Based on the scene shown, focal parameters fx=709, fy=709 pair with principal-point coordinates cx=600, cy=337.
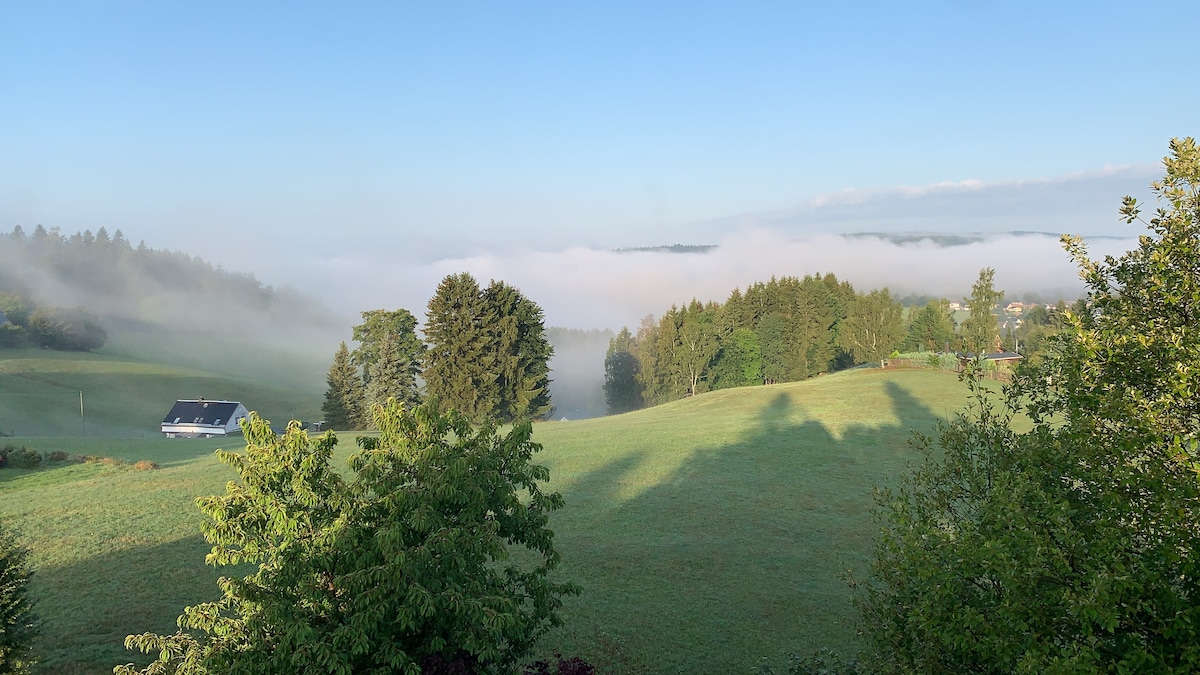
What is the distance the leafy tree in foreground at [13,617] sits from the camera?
37.3 ft

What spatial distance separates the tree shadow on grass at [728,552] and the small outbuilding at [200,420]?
210ft

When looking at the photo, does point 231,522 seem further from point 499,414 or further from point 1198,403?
point 499,414

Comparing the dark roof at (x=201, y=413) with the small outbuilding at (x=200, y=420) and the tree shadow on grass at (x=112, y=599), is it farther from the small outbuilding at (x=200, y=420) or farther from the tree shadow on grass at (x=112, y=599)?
the tree shadow on grass at (x=112, y=599)

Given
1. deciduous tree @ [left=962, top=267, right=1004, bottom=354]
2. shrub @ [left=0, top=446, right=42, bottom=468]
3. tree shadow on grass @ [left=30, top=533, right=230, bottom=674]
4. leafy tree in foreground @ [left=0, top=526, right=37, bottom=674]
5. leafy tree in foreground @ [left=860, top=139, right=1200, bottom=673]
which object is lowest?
tree shadow on grass @ [left=30, top=533, right=230, bottom=674]

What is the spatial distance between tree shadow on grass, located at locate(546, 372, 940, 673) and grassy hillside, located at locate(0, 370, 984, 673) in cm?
6

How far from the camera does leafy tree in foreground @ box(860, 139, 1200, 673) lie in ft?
22.5

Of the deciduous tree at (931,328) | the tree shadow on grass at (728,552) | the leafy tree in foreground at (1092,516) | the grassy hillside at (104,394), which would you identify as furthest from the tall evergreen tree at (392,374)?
the deciduous tree at (931,328)

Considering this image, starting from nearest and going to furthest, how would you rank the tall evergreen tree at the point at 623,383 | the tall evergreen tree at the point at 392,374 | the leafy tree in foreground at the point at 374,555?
Result: the leafy tree in foreground at the point at 374,555 → the tall evergreen tree at the point at 392,374 → the tall evergreen tree at the point at 623,383

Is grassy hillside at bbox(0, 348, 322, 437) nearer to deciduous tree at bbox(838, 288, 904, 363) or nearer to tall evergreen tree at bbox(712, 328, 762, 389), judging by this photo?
tall evergreen tree at bbox(712, 328, 762, 389)

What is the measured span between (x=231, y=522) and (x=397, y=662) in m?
3.62

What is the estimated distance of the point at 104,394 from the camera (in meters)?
93.1

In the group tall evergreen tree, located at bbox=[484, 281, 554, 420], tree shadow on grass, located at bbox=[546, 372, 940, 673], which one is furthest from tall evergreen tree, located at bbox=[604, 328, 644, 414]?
tree shadow on grass, located at bbox=[546, 372, 940, 673]

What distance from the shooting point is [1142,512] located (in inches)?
297

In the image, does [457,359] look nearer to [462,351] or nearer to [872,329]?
[462,351]
